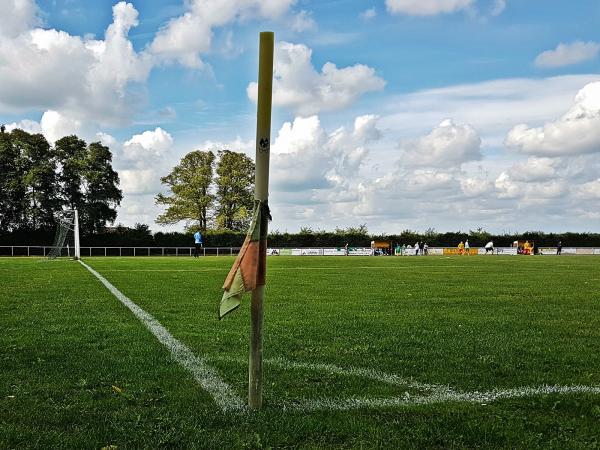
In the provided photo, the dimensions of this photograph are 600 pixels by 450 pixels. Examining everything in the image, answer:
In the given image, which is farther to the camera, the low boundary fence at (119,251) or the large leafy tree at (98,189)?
the large leafy tree at (98,189)

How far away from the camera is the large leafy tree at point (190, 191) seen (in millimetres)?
62031

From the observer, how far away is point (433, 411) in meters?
3.75

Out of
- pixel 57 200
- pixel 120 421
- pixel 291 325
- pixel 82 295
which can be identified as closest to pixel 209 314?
pixel 291 325

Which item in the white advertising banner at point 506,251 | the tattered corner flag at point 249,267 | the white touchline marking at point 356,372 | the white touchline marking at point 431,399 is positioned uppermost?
the tattered corner flag at point 249,267

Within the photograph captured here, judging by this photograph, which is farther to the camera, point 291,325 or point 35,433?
point 291,325

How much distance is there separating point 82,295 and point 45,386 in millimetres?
7766

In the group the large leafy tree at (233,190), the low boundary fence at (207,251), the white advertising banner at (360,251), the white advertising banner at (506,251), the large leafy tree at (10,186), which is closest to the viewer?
the low boundary fence at (207,251)

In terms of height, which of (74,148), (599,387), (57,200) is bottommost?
(599,387)

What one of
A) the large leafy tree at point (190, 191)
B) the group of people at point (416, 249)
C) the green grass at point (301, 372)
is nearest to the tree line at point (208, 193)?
the large leafy tree at point (190, 191)

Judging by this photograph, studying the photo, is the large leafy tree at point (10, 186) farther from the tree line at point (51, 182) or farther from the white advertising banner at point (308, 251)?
the white advertising banner at point (308, 251)

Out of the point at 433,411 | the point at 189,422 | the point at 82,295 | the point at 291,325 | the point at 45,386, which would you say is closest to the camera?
the point at 189,422

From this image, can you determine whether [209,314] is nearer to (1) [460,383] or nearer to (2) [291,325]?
(2) [291,325]

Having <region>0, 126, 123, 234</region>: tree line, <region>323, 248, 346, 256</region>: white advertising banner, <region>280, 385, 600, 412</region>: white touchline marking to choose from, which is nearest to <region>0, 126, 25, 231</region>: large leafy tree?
<region>0, 126, 123, 234</region>: tree line

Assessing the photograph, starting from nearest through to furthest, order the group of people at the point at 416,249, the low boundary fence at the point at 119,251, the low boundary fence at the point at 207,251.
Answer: the low boundary fence at the point at 119,251, the low boundary fence at the point at 207,251, the group of people at the point at 416,249
